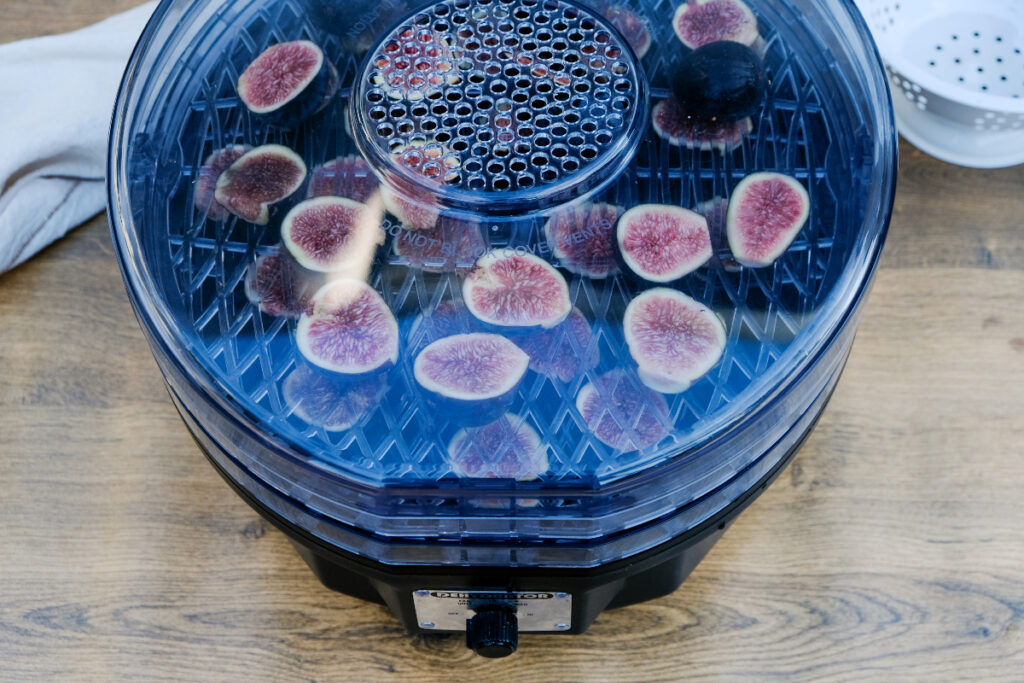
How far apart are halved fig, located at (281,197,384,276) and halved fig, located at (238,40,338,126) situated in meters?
0.13

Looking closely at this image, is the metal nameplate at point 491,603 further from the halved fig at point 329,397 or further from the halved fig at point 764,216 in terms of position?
the halved fig at point 764,216

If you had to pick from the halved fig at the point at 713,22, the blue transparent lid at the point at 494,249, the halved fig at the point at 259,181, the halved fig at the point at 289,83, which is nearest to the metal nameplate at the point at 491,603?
the blue transparent lid at the point at 494,249

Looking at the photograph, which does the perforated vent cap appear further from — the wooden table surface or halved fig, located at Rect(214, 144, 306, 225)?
the wooden table surface

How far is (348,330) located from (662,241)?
0.33 meters

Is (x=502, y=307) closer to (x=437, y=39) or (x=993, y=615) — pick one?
(x=437, y=39)

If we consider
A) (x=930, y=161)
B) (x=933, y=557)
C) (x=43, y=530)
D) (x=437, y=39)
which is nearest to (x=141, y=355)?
(x=43, y=530)

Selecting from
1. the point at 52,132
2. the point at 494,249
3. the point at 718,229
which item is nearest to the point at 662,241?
the point at 718,229

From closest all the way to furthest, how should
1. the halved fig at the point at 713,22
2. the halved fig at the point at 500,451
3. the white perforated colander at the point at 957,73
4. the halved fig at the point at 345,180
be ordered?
the halved fig at the point at 500,451 < the halved fig at the point at 345,180 < the halved fig at the point at 713,22 < the white perforated colander at the point at 957,73

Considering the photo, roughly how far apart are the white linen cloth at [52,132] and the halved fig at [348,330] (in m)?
0.62

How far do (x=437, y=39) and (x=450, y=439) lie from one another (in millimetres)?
466

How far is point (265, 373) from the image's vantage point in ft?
3.56

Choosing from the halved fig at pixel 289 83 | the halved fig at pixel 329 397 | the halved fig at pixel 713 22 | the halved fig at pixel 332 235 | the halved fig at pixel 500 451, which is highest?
the halved fig at pixel 289 83

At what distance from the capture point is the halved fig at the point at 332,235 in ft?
3.65

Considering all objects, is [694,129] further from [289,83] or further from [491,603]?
[491,603]
